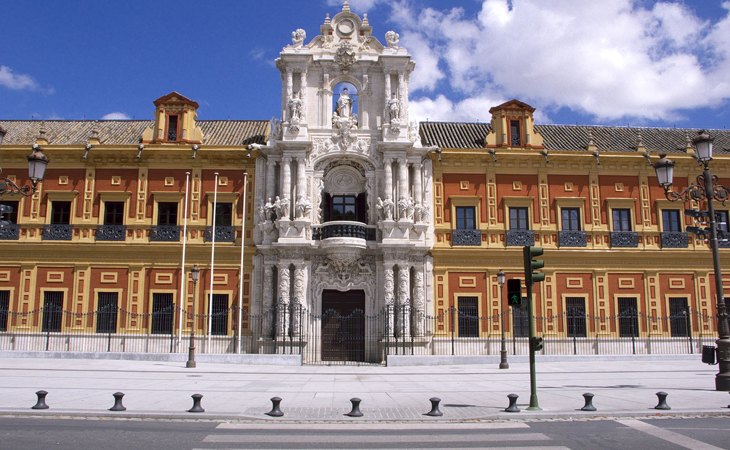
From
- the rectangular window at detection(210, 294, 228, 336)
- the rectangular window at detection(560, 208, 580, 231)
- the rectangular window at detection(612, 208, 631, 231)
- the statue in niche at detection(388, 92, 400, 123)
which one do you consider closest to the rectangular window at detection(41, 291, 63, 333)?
the rectangular window at detection(210, 294, 228, 336)

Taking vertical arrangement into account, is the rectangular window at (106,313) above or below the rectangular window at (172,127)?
below

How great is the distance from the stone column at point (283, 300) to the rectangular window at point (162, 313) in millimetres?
5066

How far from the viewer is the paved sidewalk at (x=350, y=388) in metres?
11.8

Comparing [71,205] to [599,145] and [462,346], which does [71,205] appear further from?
[599,145]

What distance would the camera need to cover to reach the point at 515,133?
31.8m

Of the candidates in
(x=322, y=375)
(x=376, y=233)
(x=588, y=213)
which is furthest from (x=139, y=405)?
(x=588, y=213)

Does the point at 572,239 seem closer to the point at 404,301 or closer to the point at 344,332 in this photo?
the point at 404,301

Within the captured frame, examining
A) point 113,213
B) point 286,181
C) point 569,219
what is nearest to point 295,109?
point 286,181

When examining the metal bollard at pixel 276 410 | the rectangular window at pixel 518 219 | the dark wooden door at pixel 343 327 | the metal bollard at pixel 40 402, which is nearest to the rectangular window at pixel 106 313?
the dark wooden door at pixel 343 327

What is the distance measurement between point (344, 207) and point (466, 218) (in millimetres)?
5947

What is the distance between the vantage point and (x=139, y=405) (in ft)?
40.5

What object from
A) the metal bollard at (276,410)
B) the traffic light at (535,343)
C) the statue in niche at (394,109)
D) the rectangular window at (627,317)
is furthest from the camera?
the statue in niche at (394,109)

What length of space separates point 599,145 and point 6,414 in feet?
97.2

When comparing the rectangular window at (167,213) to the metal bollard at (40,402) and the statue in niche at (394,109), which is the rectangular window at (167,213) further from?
the metal bollard at (40,402)
